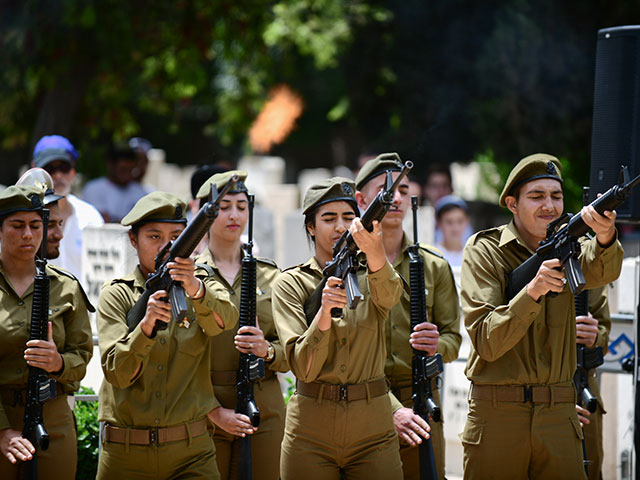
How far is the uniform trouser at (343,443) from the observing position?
17.2ft

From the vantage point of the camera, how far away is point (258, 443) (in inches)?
241

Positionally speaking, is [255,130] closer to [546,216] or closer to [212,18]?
[212,18]

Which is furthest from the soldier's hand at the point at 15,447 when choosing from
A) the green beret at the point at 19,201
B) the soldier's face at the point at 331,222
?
the soldier's face at the point at 331,222

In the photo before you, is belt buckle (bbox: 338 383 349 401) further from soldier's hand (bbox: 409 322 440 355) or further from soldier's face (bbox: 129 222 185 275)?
soldier's face (bbox: 129 222 185 275)

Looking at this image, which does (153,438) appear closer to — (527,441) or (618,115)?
(527,441)

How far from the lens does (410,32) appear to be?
18328mm

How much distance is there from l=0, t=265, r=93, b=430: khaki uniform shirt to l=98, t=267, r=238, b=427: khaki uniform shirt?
17.1 inches

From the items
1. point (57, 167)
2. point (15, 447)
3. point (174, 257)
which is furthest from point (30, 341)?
point (57, 167)

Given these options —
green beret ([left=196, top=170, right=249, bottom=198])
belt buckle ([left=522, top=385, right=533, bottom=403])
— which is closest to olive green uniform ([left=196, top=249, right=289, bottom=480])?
green beret ([left=196, top=170, right=249, bottom=198])

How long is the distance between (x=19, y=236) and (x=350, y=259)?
2.06 metres

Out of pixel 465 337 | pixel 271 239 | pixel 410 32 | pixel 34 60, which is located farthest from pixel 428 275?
pixel 410 32

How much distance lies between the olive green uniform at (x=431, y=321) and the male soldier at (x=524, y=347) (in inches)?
16.5

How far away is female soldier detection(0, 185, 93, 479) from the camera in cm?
562

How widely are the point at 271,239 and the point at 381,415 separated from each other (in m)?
8.63
